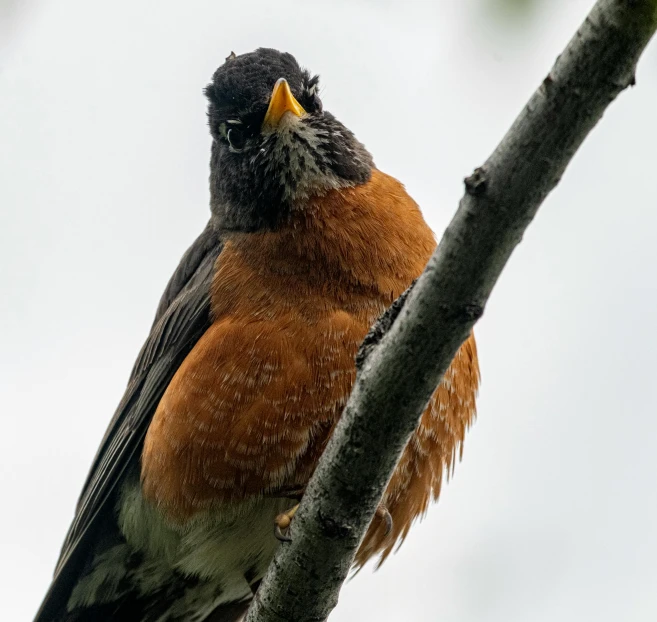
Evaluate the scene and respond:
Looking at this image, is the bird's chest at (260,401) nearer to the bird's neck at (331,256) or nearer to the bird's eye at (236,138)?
the bird's neck at (331,256)

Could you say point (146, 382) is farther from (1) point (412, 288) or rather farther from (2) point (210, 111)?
(1) point (412, 288)

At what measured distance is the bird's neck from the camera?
447 centimetres

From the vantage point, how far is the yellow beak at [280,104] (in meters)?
4.96

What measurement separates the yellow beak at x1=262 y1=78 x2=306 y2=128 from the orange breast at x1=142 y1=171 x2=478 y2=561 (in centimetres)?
60

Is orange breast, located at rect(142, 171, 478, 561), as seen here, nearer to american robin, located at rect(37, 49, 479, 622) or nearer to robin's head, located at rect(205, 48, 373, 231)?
american robin, located at rect(37, 49, 479, 622)

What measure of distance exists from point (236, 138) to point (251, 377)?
1697 millimetres

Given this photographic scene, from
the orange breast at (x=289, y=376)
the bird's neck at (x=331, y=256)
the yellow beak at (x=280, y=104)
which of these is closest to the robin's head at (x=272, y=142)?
the yellow beak at (x=280, y=104)

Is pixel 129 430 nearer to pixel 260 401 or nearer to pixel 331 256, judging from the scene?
pixel 260 401

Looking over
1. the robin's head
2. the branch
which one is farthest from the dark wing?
the branch

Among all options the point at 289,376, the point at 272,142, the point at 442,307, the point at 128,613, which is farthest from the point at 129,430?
the point at 442,307

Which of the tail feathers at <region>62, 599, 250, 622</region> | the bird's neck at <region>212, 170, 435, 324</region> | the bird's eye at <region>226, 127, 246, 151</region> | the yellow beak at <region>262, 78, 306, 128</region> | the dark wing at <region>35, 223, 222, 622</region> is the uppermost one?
the yellow beak at <region>262, 78, 306, 128</region>

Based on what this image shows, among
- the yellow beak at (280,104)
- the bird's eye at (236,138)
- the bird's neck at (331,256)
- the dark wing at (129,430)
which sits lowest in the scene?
the dark wing at (129,430)

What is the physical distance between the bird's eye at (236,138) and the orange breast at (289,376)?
0.71 meters

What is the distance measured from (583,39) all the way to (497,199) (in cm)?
47
